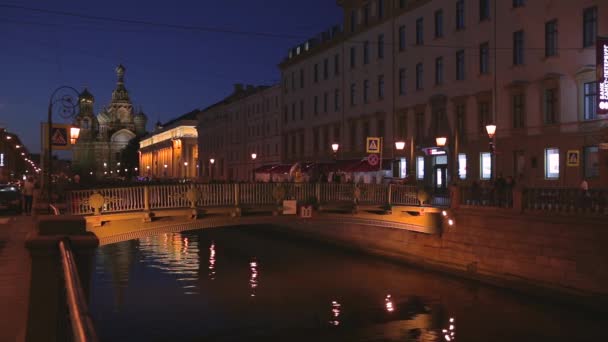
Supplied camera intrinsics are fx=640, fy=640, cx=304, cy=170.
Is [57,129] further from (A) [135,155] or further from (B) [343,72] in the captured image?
(A) [135,155]

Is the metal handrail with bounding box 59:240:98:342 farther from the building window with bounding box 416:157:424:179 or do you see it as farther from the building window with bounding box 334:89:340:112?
the building window with bounding box 334:89:340:112

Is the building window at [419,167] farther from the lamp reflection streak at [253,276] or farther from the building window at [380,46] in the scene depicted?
the lamp reflection streak at [253,276]

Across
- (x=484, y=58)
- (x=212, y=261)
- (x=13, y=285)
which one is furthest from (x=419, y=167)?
(x=13, y=285)

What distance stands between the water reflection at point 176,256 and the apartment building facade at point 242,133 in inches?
790

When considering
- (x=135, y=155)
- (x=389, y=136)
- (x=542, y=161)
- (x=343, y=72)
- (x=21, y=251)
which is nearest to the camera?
(x=21, y=251)

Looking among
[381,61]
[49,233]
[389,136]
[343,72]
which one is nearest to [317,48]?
[343,72]

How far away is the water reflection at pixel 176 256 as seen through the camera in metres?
29.3

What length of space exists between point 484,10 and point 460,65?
12.4 ft

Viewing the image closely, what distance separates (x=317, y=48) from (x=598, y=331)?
4553cm

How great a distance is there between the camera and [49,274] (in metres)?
6.68

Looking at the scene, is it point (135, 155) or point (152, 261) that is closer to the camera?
point (152, 261)

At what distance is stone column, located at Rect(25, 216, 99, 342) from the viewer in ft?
21.4

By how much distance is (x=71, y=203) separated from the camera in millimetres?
22844

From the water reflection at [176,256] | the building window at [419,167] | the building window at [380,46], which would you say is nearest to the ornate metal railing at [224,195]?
the water reflection at [176,256]
